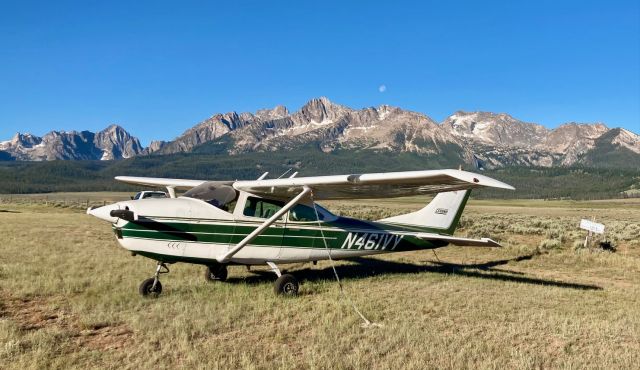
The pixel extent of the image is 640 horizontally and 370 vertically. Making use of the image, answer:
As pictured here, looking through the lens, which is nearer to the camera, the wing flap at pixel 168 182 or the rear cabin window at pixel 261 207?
the rear cabin window at pixel 261 207

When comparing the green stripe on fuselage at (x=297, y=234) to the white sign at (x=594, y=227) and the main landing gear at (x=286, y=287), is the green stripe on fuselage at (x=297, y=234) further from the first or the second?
the white sign at (x=594, y=227)

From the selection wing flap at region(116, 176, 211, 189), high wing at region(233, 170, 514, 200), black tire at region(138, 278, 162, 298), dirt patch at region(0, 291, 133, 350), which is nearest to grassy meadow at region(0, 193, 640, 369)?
dirt patch at region(0, 291, 133, 350)

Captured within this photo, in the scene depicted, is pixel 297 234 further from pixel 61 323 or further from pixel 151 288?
pixel 61 323

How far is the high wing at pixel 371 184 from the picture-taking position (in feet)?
24.1

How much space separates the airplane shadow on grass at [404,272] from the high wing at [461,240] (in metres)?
1.38

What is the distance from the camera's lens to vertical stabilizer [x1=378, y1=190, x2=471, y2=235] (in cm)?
1282

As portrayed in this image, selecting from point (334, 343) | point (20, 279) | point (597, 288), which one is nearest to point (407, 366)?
point (334, 343)

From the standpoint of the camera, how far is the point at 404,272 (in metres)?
12.8

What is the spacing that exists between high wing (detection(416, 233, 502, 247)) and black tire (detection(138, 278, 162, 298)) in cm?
680

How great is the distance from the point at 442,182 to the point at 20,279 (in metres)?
9.92

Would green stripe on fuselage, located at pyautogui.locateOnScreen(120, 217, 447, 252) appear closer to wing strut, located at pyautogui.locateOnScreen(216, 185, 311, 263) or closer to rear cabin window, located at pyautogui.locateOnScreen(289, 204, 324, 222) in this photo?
rear cabin window, located at pyautogui.locateOnScreen(289, 204, 324, 222)

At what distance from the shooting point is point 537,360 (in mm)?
5707

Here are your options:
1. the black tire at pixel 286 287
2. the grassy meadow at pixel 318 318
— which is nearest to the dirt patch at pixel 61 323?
the grassy meadow at pixel 318 318

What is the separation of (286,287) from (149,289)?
287 centimetres
